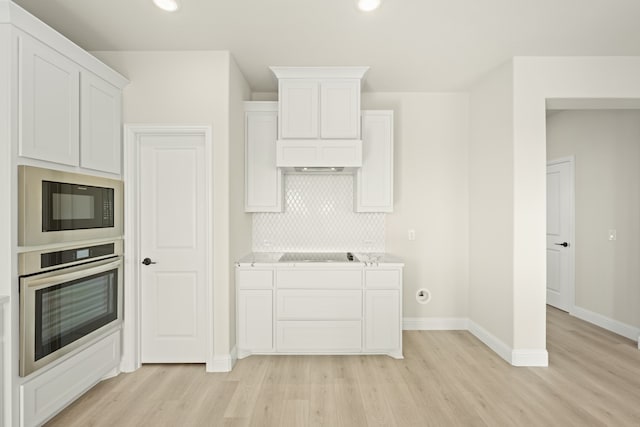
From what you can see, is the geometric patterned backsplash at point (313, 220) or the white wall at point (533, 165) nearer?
the white wall at point (533, 165)

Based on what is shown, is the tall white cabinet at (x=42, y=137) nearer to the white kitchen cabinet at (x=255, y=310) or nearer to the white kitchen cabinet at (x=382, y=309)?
the white kitchen cabinet at (x=255, y=310)

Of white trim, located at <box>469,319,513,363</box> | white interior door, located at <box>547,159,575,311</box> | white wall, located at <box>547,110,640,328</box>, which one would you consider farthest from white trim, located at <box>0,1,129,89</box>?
white interior door, located at <box>547,159,575,311</box>

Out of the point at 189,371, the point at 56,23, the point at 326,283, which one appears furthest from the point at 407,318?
the point at 56,23

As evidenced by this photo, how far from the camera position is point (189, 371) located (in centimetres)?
283

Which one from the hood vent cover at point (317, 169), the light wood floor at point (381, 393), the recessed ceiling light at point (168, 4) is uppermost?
the recessed ceiling light at point (168, 4)

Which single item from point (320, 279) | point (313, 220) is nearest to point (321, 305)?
point (320, 279)

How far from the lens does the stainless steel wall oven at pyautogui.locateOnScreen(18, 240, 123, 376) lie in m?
1.89

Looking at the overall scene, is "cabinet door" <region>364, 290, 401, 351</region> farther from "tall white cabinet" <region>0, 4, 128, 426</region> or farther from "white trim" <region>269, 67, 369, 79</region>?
"tall white cabinet" <region>0, 4, 128, 426</region>

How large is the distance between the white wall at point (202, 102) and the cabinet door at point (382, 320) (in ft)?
4.17

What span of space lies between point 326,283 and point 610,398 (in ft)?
7.51

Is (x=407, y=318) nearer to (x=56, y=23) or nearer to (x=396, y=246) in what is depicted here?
(x=396, y=246)

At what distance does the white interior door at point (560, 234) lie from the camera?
4.47 metres

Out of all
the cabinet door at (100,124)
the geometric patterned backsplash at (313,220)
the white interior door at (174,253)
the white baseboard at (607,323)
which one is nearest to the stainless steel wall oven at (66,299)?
the white interior door at (174,253)

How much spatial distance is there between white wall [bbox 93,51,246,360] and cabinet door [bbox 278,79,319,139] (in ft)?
1.84
